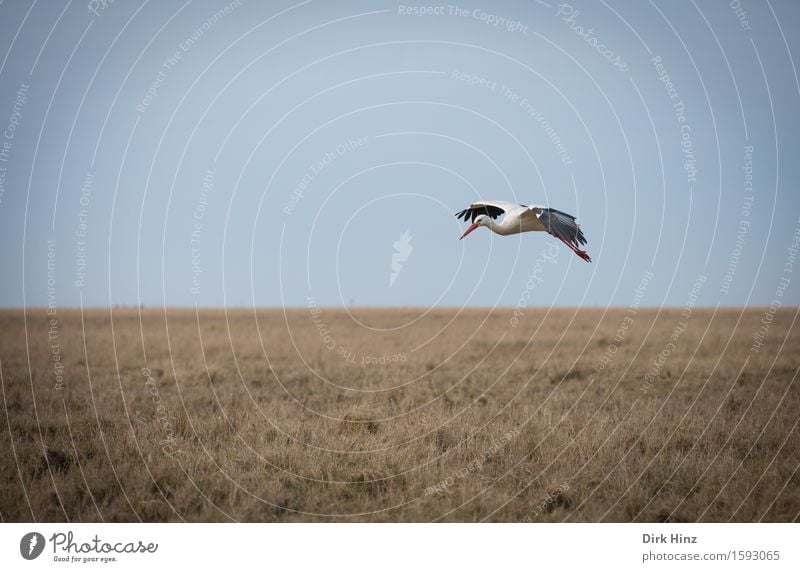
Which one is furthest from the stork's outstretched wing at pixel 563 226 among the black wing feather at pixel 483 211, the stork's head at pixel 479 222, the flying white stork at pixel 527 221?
the black wing feather at pixel 483 211

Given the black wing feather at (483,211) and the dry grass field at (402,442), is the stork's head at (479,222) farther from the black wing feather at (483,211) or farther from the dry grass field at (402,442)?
the dry grass field at (402,442)

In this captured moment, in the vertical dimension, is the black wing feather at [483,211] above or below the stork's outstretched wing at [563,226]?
above

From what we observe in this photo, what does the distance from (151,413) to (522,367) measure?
31.8 feet

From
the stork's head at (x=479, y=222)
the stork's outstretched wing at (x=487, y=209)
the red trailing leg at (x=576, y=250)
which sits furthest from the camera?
the stork's head at (x=479, y=222)

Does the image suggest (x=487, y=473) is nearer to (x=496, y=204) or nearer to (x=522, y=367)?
(x=496, y=204)

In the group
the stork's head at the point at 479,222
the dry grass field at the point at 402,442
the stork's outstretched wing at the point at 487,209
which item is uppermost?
the stork's outstretched wing at the point at 487,209

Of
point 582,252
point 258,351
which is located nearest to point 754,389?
point 582,252

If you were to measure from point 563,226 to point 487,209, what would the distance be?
2877mm

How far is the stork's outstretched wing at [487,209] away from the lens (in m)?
10.7

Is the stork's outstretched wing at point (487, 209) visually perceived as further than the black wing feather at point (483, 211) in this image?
No

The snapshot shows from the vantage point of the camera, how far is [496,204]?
10.9 metres

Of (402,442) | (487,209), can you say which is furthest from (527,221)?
(402,442)

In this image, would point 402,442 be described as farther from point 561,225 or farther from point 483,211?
point 483,211

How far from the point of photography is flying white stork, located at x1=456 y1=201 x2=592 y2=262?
9.05 metres
